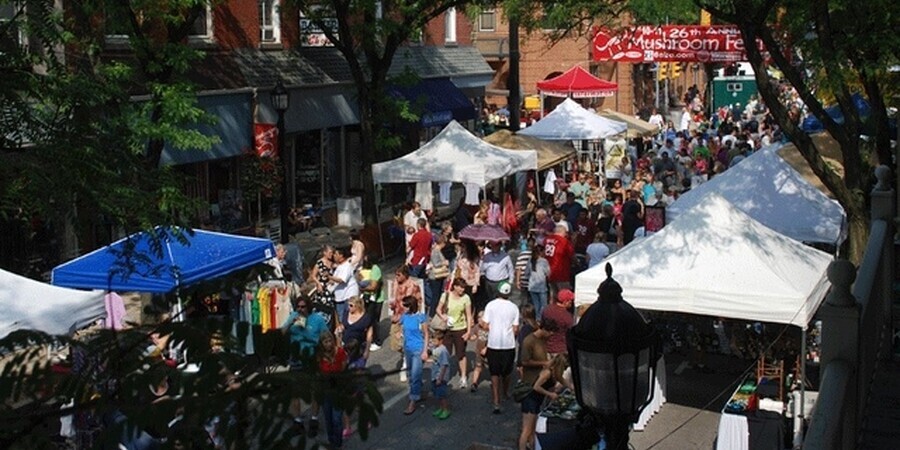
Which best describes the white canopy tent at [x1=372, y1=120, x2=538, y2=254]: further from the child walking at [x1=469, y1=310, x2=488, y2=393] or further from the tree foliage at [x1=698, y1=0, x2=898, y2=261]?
the child walking at [x1=469, y1=310, x2=488, y2=393]

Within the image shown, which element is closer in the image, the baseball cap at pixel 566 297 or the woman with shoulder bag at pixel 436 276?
the baseball cap at pixel 566 297

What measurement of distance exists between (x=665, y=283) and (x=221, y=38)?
1559 centimetres

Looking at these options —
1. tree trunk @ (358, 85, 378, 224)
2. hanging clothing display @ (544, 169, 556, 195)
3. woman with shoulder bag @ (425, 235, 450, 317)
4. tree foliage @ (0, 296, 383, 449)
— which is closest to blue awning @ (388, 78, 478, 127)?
hanging clothing display @ (544, 169, 556, 195)

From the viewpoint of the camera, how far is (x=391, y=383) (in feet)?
49.3

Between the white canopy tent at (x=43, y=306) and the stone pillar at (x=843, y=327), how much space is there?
7.22 m

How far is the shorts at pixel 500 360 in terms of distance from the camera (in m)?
13.3

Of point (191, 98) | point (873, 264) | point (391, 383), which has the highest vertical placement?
point (191, 98)

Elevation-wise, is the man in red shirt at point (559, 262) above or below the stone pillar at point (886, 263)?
below

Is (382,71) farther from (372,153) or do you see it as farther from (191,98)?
(191,98)

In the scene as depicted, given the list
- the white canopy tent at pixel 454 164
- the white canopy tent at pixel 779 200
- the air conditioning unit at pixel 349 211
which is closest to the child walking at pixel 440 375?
the white canopy tent at pixel 779 200

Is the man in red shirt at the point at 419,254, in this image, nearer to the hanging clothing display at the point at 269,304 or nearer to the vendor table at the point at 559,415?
the hanging clothing display at the point at 269,304

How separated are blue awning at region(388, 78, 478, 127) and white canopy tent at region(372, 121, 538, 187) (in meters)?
7.12

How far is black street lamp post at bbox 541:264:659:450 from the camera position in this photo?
6180 millimetres

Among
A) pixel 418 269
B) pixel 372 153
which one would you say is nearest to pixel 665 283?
pixel 418 269
